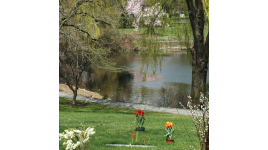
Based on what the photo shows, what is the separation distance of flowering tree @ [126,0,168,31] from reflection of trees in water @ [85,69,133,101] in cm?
223

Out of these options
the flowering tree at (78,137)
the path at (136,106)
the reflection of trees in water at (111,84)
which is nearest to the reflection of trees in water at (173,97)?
the path at (136,106)

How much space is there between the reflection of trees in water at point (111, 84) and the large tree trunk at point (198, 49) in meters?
2.49

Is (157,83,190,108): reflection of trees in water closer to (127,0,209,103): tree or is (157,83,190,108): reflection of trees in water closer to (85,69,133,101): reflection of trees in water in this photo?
(85,69,133,101): reflection of trees in water

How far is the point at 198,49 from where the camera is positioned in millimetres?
5699

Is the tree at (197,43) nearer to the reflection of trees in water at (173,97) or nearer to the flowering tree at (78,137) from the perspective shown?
the reflection of trees in water at (173,97)

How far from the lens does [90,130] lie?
8.11 ft

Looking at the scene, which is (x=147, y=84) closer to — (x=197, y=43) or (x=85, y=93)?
(x=85, y=93)

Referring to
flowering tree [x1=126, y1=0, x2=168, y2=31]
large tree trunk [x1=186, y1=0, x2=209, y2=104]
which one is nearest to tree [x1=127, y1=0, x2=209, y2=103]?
large tree trunk [x1=186, y1=0, x2=209, y2=104]

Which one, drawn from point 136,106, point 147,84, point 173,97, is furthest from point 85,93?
point 173,97

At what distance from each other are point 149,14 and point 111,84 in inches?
135

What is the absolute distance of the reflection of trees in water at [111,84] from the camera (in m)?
8.53

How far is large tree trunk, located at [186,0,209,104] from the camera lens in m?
5.43

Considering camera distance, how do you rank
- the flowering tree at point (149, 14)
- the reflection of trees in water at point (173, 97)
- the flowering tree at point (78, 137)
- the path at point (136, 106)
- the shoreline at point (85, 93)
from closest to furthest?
1. the flowering tree at point (78, 137)
2. the flowering tree at point (149, 14)
3. the path at point (136, 106)
4. the reflection of trees in water at point (173, 97)
5. the shoreline at point (85, 93)
